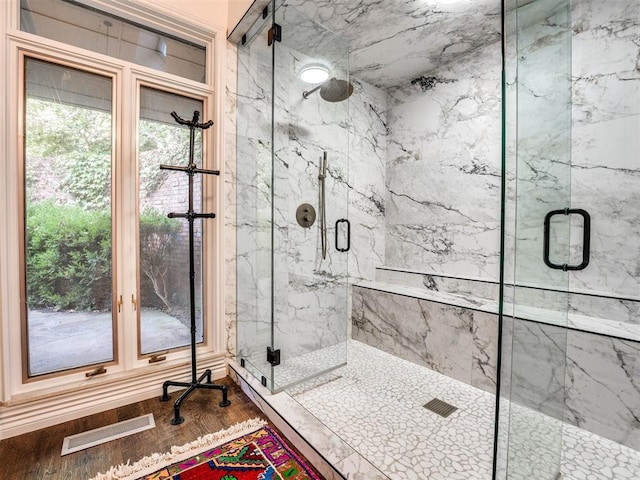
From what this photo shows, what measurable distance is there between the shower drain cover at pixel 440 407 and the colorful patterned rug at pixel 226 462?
850mm

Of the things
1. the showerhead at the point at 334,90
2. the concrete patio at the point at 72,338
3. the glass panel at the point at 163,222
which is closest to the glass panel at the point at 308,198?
the showerhead at the point at 334,90

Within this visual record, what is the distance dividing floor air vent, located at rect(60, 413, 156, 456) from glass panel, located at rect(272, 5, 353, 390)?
2.51ft

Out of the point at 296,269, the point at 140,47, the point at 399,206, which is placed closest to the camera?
the point at 140,47

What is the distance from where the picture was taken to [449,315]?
235 centimetres

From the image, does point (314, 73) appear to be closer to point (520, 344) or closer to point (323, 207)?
point (323, 207)

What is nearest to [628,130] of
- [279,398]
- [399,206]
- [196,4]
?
[399,206]

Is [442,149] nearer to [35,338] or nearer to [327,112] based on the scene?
[327,112]

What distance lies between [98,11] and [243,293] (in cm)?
205

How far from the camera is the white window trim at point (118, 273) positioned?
1.66 m

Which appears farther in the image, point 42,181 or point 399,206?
point 399,206

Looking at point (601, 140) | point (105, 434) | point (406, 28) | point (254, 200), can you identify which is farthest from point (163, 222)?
point (601, 140)

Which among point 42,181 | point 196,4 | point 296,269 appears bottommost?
point 296,269

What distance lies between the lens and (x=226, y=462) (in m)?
1.51

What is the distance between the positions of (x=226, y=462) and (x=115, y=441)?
641 millimetres
